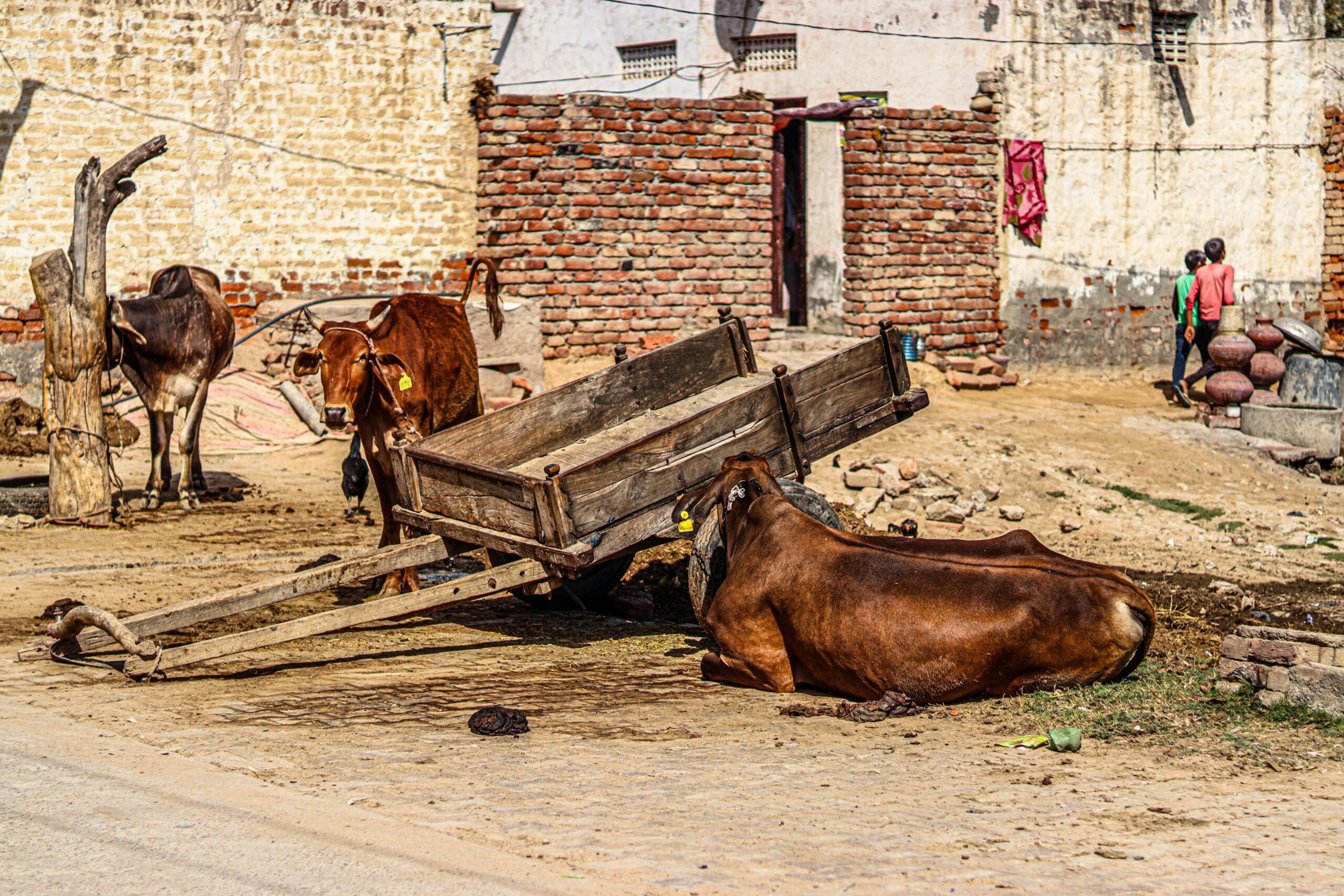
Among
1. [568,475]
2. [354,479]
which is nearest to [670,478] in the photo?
[568,475]

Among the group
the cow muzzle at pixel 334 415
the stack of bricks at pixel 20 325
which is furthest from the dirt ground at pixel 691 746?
the stack of bricks at pixel 20 325

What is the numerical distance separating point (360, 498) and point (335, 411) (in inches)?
127

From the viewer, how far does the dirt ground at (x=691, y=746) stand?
158 inches

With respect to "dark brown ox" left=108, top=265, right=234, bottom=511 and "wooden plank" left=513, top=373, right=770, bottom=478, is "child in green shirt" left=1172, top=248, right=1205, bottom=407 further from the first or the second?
"dark brown ox" left=108, top=265, right=234, bottom=511

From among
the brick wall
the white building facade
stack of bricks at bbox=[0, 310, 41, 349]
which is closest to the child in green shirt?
the white building facade

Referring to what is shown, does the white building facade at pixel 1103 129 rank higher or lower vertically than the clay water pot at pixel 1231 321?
higher

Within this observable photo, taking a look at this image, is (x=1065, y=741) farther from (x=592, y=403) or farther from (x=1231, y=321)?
(x=1231, y=321)

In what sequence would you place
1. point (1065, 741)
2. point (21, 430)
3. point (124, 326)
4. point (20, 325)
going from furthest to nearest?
point (20, 325) → point (21, 430) → point (124, 326) → point (1065, 741)

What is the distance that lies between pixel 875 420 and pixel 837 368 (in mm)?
391

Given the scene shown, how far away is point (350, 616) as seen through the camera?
20.0ft

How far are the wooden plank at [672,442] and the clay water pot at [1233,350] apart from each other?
8880mm

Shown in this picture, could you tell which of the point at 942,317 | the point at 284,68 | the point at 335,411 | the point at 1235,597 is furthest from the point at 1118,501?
the point at 284,68

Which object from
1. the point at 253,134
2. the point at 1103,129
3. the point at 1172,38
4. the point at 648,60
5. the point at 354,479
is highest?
the point at 648,60

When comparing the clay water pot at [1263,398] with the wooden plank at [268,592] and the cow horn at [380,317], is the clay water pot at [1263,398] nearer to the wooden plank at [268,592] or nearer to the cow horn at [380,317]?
the cow horn at [380,317]
